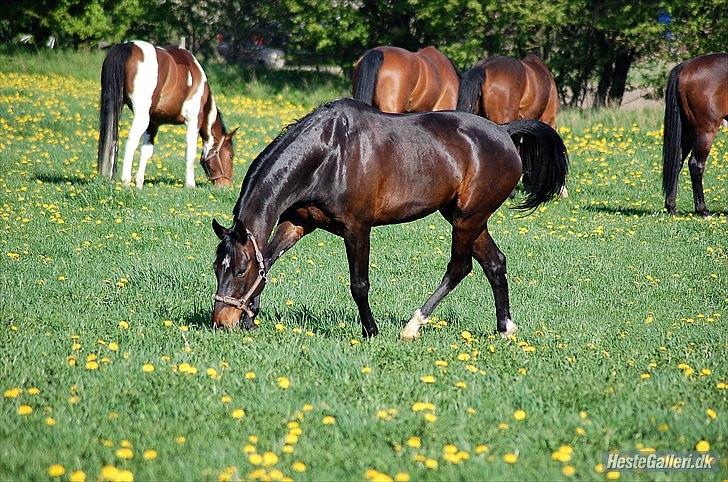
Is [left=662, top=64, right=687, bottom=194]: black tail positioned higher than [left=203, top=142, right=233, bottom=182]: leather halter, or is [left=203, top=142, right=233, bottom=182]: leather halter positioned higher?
[left=662, top=64, right=687, bottom=194]: black tail

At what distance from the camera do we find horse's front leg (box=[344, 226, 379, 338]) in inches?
→ 271

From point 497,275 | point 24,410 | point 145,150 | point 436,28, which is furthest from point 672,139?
point 436,28

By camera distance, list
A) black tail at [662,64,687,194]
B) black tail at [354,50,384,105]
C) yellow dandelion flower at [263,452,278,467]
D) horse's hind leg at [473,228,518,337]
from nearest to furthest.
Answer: yellow dandelion flower at [263,452,278,467] < horse's hind leg at [473,228,518,337] < black tail at [662,64,687,194] < black tail at [354,50,384,105]

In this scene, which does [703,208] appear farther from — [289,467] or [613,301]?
[289,467]

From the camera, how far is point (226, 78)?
31.9m

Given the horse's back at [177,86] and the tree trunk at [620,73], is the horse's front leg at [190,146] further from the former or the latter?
the tree trunk at [620,73]

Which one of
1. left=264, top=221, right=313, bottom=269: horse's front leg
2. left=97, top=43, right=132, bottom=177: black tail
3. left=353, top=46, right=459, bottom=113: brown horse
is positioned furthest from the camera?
left=353, top=46, right=459, bottom=113: brown horse

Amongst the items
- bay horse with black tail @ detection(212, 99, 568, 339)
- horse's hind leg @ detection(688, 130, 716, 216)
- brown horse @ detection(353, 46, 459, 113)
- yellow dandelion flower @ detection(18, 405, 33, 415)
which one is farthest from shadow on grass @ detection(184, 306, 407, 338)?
horse's hind leg @ detection(688, 130, 716, 216)

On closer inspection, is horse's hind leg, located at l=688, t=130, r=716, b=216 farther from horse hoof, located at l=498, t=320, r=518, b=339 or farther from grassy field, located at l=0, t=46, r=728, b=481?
horse hoof, located at l=498, t=320, r=518, b=339

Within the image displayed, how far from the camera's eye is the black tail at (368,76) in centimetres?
1534

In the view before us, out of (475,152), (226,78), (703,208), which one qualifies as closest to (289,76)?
(226,78)

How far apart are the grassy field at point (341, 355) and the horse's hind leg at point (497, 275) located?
0.16 metres

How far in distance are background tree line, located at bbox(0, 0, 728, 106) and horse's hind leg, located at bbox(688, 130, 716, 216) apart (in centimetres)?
1416

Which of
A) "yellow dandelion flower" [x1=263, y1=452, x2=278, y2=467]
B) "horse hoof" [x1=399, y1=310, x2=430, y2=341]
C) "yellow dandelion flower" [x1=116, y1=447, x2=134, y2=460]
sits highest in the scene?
"yellow dandelion flower" [x1=263, y1=452, x2=278, y2=467]
